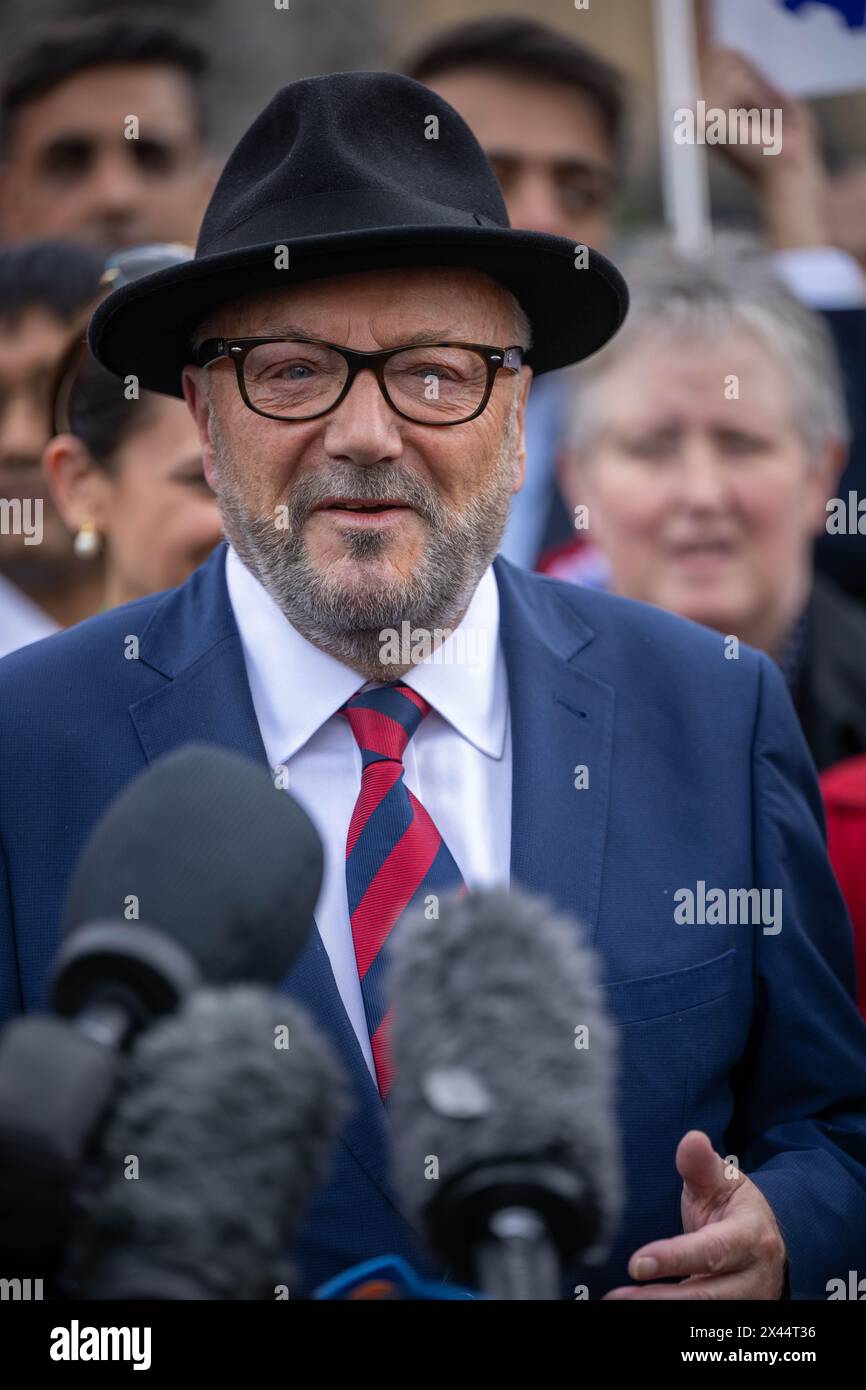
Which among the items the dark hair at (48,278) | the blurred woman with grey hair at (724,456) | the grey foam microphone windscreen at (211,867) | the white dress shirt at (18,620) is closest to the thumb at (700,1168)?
the grey foam microphone windscreen at (211,867)

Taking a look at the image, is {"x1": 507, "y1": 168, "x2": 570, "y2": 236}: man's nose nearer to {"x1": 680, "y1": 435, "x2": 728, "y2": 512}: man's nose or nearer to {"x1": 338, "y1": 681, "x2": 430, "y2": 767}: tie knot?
{"x1": 680, "y1": 435, "x2": 728, "y2": 512}: man's nose

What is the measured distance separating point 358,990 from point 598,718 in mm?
576

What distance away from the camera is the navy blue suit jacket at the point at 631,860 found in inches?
87.8

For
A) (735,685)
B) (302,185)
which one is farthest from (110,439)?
(735,685)

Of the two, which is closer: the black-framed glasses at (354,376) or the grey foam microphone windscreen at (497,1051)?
the grey foam microphone windscreen at (497,1051)

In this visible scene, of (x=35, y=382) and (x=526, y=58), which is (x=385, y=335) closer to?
(x=35, y=382)

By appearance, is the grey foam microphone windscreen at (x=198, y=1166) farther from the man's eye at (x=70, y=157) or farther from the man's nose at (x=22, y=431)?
the man's eye at (x=70, y=157)

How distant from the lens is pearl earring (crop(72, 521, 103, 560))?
350 cm

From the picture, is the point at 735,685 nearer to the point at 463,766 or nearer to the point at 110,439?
the point at 463,766

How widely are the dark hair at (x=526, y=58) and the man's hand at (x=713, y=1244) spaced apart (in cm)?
336

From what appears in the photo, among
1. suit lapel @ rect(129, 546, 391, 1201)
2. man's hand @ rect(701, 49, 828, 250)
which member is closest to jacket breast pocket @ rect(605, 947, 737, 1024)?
suit lapel @ rect(129, 546, 391, 1201)

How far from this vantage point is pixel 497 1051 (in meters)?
1.25

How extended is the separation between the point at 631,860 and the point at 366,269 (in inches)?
35.4

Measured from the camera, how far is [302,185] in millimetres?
2307
